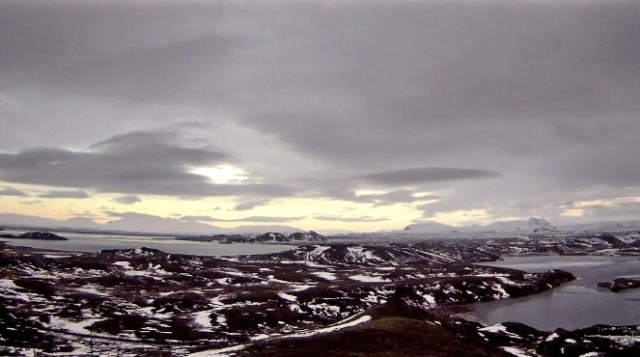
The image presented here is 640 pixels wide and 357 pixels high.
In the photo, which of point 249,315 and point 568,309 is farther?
point 568,309

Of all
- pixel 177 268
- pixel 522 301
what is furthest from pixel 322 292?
pixel 177 268

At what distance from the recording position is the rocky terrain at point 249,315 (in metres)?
46.7

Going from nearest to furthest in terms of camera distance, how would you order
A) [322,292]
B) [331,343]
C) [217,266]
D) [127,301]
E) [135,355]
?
[331,343], [135,355], [127,301], [322,292], [217,266]

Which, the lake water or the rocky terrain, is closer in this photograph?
the rocky terrain

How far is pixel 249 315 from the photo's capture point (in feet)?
262

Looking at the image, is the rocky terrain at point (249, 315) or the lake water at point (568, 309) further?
the lake water at point (568, 309)

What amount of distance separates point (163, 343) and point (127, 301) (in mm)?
32332

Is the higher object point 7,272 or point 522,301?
point 7,272

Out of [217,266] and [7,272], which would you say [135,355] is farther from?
[217,266]

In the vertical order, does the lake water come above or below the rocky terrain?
below

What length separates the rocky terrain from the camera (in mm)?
46688

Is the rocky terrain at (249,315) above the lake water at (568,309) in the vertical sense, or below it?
above

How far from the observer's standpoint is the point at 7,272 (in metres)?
106

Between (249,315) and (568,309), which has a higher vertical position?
(249,315)
